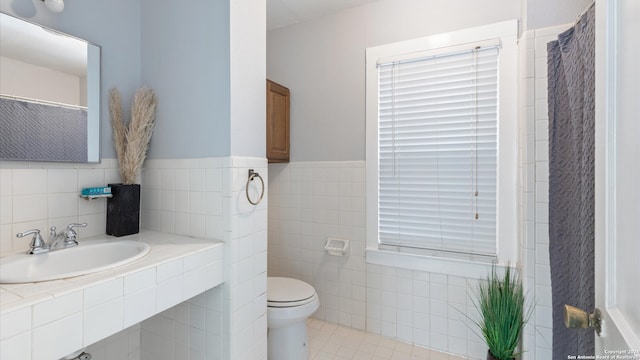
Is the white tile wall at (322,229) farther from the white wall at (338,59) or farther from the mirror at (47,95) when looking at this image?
the mirror at (47,95)

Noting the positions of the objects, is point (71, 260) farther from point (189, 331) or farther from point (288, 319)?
point (288, 319)

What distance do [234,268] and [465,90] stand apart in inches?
70.4

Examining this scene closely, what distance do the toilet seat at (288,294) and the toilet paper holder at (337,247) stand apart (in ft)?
1.33

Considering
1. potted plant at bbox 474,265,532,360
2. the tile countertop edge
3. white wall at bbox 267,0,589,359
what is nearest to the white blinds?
white wall at bbox 267,0,589,359

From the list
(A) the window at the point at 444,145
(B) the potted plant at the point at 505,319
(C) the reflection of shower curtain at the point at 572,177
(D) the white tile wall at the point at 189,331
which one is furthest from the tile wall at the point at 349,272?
(D) the white tile wall at the point at 189,331

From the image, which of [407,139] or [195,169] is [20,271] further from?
[407,139]

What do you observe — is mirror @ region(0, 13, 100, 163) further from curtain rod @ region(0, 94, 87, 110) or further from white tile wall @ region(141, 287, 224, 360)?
white tile wall @ region(141, 287, 224, 360)

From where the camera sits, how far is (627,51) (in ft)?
1.88

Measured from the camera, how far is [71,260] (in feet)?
3.93

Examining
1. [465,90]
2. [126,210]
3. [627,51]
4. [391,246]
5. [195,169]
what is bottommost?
[391,246]

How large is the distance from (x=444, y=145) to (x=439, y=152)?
6 cm

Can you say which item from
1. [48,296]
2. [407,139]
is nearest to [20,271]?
[48,296]

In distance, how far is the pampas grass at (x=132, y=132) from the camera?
4.82ft

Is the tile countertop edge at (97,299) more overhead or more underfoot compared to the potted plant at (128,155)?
more underfoot
